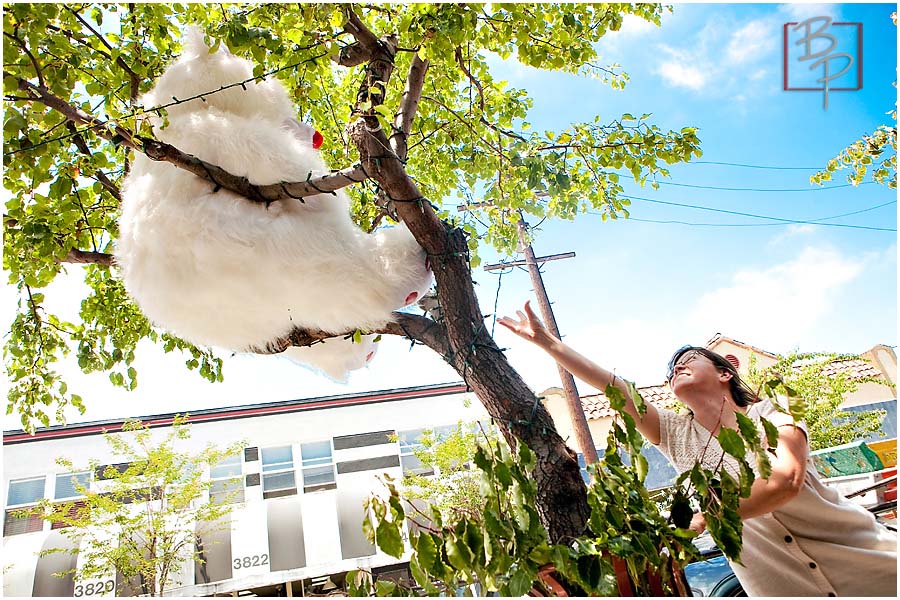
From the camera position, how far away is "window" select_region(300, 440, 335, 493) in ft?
28.4

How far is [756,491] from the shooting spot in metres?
0.87

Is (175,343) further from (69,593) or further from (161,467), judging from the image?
(69,593)

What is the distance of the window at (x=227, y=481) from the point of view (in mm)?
7980

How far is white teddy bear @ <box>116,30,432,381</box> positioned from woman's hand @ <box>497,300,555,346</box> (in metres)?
A: 0.24

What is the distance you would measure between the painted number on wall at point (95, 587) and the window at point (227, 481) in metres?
1.45

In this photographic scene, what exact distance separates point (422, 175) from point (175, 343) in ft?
4.07

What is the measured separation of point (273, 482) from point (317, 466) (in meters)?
0.69

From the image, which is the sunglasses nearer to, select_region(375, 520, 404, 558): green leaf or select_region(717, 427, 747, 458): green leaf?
select_region(717, 427, 747, 458): green leaf

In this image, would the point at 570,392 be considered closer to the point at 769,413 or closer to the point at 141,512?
the point at 769,413

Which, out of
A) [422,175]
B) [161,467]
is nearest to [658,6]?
[422,175]

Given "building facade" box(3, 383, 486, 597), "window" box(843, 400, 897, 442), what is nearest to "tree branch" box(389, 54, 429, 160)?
"building facade" box(3, 383, 486, 597)

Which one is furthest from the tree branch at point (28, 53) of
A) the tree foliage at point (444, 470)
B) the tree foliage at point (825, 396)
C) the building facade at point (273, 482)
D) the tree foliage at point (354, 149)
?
the building facade at point (273, 482)

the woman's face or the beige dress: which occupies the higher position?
the woman's face

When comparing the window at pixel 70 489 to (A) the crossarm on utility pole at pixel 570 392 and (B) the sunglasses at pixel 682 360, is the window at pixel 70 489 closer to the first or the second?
(A) the crossarm on utility pole at pixel 570 392
